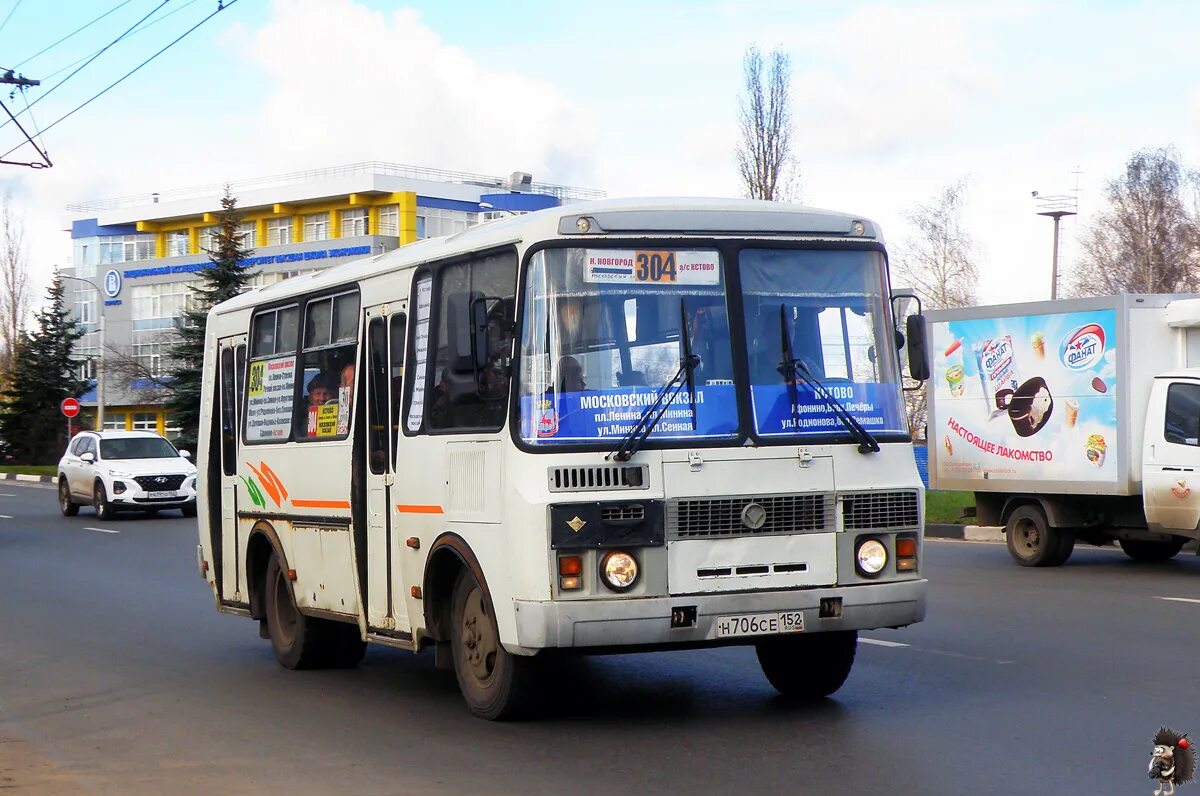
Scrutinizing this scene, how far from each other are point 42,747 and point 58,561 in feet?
44.1

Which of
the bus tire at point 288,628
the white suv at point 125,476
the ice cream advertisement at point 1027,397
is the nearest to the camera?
the bus tire at point 288,628

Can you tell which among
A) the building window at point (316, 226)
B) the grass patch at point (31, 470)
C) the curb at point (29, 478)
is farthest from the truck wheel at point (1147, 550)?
the building window at point (316, 226)

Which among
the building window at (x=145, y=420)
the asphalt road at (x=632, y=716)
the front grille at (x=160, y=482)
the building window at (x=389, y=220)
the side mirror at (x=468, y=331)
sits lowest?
the asphalt road at (x=632, y=716)

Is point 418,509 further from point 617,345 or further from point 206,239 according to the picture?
point 206,239

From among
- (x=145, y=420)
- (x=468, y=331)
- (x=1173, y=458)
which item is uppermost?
(x=145, y=420)

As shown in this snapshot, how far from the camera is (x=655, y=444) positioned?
8.00 m

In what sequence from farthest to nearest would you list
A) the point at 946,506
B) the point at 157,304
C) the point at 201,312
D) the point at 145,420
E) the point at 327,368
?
the point at 145,420 < the point at 157,304 < the point at 201,312 < the point at 946,506 < the point at 327,368

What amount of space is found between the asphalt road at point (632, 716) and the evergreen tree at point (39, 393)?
60.4 meters

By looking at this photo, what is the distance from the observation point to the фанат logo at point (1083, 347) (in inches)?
690

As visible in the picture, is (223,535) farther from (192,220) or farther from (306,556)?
(192,220)

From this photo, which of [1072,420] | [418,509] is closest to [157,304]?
[1072,420]

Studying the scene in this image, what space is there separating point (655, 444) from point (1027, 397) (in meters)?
11.5

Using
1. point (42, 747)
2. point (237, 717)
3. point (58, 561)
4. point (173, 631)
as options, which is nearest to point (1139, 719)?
point (237, 717)

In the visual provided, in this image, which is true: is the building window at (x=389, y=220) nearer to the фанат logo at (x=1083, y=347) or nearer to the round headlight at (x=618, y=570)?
the фанат logo at (x=1083, y=347)
